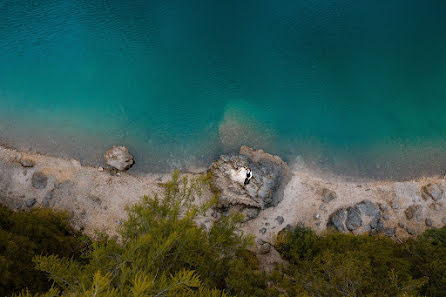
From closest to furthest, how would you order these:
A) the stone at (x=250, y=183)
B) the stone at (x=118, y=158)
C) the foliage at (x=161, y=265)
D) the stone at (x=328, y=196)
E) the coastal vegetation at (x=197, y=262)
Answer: the foliage at (x=161, y=265) < the coastal vegetation at (x=197, y=262) < the stone at (x=250, y=183) < the stone at (x=328, y=196) < the stone at (x=118, y=158)

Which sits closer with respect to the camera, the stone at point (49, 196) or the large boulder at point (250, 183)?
the stone at point (49, 196)

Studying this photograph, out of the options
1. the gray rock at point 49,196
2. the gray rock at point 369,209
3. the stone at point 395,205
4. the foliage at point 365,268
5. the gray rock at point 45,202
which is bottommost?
the gray rock at point 45,202

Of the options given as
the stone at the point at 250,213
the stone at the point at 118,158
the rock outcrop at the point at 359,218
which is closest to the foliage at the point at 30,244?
the stone at the point at 118,158

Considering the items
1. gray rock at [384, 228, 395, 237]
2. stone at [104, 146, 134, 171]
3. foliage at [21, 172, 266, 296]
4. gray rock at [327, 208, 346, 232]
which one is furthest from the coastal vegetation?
stone at [104, 146, 134, 171]

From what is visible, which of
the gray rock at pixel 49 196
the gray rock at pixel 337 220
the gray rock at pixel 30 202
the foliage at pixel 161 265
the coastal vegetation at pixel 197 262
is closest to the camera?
the foliage at pixel 161 265

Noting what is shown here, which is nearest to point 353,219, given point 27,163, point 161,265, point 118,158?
point 161,265

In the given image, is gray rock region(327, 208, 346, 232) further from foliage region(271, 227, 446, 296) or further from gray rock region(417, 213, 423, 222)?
gray rock region(417, 213, 423, 222)

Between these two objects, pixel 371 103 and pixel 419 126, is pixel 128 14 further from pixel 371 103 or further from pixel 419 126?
pixel 419 126

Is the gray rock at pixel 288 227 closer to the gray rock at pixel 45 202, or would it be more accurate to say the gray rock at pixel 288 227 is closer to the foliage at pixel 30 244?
the foliage at pixel 30 244
